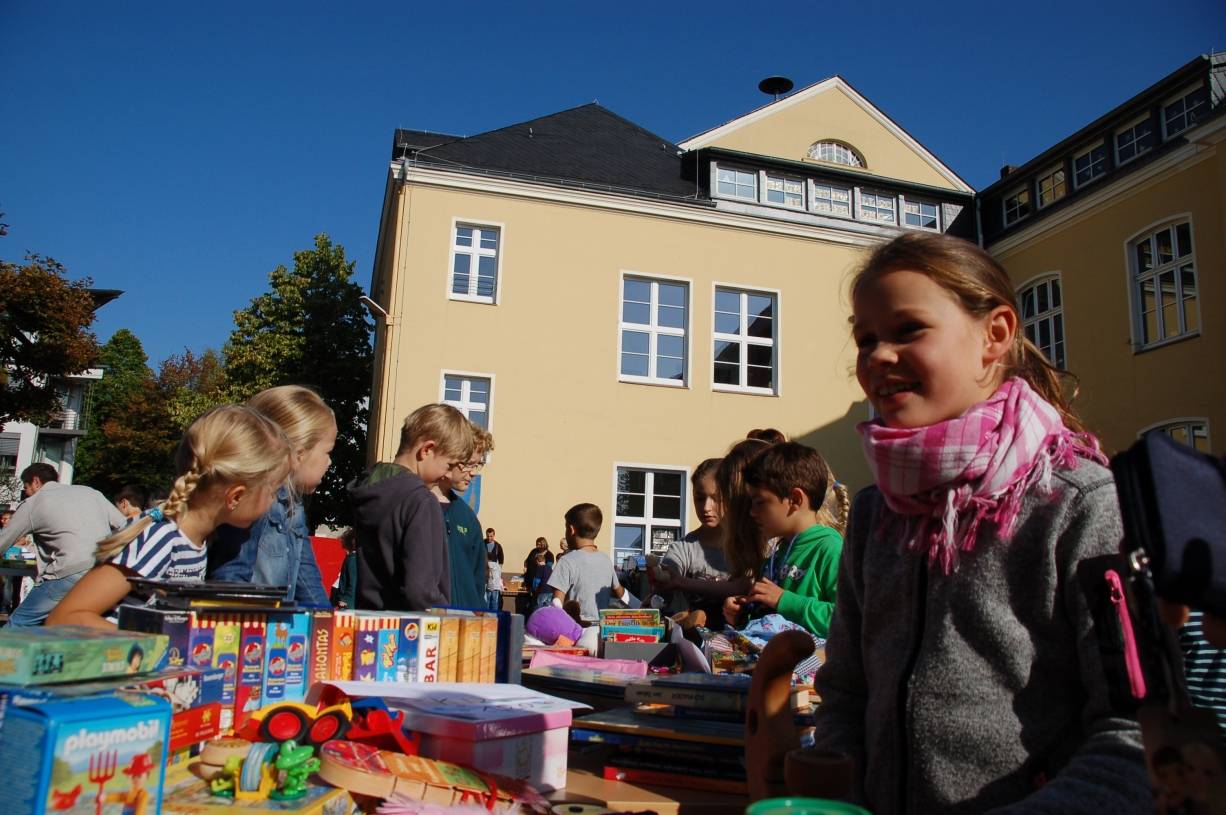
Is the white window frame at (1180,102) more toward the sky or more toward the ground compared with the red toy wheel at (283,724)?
more toward the sky

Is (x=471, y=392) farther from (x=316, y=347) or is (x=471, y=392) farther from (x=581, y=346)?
(x=316, y=347)

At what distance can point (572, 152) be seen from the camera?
18.1 m

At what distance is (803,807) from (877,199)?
19890mm

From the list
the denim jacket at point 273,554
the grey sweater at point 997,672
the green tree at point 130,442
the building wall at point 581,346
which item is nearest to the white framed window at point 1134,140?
the building wall at point 581,346

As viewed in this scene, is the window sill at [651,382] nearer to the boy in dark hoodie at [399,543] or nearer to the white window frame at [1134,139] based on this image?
the white window frame at [1134,139]

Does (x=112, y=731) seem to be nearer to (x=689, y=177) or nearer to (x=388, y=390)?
(x=388, y=390)

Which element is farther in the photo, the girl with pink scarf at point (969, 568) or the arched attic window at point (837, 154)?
the arched attic window at point (837, 154)

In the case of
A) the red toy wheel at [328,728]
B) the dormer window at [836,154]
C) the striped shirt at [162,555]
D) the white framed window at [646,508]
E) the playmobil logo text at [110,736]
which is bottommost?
the red toy wheel at [328,728]

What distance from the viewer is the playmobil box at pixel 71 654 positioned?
97 cm

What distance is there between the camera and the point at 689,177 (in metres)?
18.6

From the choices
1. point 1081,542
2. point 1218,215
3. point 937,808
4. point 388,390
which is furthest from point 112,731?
point 1218,215

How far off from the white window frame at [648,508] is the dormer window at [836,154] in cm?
861

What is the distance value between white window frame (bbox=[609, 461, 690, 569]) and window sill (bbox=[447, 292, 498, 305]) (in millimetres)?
3995

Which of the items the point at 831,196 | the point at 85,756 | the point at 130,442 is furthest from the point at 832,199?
the point at 130,442
